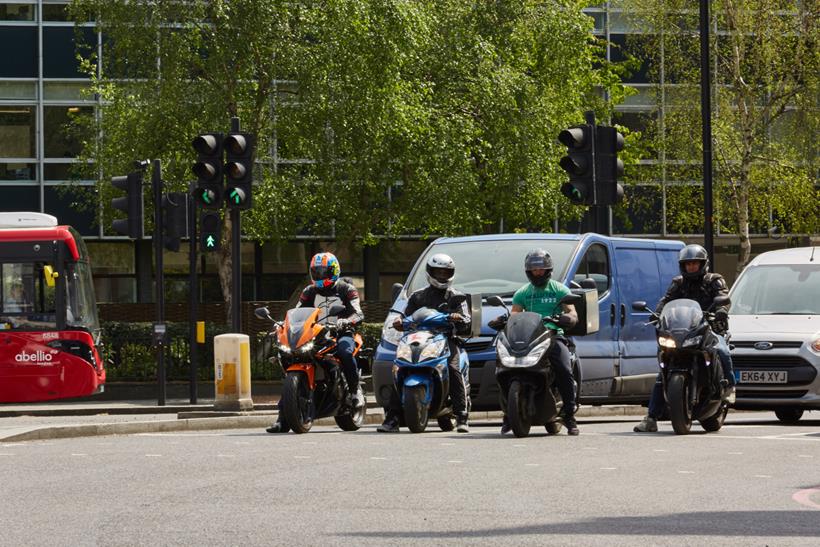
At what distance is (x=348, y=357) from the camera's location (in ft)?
55.0

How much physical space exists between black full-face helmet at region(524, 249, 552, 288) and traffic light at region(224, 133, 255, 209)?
6741mm

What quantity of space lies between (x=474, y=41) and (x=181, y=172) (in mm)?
8279

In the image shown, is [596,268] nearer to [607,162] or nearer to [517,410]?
[607,162]

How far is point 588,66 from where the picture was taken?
146 ft

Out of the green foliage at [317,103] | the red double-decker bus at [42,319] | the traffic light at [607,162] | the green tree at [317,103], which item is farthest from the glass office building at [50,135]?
the traffic light at [607,162]

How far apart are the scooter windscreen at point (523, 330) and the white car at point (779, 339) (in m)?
4.51

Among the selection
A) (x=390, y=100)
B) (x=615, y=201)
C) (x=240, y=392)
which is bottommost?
(x=240, y=392)

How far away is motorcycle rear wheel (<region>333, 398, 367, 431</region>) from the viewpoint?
17141 millimetres

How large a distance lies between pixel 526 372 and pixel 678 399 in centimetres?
143

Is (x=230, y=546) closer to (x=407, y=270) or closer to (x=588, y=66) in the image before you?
(x=588, y=66)

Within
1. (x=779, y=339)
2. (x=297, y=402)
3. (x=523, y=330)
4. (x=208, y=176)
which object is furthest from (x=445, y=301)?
(x=208, y=176)

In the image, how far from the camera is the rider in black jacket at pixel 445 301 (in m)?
16.3

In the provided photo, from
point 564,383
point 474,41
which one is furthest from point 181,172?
point 564,383

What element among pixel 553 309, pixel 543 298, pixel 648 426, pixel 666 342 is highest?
pixel 543 298
